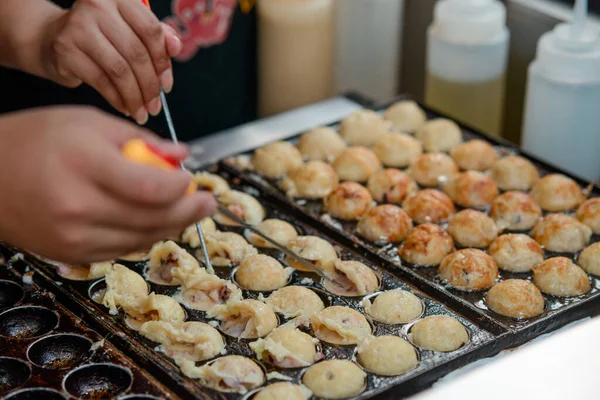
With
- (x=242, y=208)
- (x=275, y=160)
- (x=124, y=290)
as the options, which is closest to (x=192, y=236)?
(x=242, y=208)

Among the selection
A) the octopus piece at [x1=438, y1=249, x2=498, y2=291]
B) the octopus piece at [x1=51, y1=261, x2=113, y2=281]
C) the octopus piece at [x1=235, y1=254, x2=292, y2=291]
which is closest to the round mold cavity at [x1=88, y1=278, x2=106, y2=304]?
the octopus piece at [x1=51, y1=261, x2=113, y2=281]

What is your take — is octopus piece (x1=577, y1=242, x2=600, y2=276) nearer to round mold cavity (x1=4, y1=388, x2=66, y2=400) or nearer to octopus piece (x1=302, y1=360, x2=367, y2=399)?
octopus piece (x1=302, y1=360, x2=367, y2=399)

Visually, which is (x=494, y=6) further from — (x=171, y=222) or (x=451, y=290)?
(x=171, y=222)

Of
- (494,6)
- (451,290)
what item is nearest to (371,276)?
(451,290)

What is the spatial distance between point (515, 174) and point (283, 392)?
4.28 ft

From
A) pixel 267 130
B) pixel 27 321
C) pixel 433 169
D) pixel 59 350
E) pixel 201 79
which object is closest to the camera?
pixel 59 350

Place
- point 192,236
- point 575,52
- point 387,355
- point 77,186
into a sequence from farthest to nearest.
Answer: point 575,52 → point 192,236 → point 387,355 → point 77,186

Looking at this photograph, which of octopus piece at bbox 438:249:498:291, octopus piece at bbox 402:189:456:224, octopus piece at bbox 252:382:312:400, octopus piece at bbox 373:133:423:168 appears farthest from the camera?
octopus piece at bbox 373:133:423:168

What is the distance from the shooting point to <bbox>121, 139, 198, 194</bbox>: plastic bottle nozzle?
143cm

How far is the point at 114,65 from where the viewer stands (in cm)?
232

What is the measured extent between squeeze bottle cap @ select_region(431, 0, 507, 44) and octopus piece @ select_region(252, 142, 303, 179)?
748 millimetres

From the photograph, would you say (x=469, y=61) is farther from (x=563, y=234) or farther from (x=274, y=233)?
(x=274, y=233)

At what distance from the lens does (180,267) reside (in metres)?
2.43

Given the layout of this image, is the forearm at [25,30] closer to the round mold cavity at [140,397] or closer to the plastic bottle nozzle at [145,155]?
the round mold cavity at [140,397]
